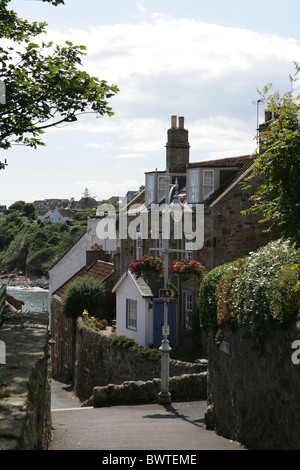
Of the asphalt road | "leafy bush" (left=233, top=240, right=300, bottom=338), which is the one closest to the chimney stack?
the asphalt road

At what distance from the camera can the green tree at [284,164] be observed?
33.8 ft

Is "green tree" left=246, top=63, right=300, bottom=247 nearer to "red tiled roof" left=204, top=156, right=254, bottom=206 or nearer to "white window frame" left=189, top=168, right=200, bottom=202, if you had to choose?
"red tiled roof" left=204, top=156, right=254, bottom=206

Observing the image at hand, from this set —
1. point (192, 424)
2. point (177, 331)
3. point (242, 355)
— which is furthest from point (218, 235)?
point (242, 355)

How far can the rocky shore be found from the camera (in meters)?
124

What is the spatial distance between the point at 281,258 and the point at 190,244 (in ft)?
49.9

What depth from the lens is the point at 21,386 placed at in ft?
21.2

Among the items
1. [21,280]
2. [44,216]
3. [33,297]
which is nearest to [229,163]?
[33,297]

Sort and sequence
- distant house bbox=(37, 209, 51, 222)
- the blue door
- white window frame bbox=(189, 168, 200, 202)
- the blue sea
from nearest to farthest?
the blue door, white window frame bbox=(189, 168, 200, 202), the blue sea, distant house bbox=(37, 209, 51, 222)

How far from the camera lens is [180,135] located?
3375 centimetres

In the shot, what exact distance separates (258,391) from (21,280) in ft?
404

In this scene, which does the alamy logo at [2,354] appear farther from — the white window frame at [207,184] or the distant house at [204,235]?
the white window frame at [207,184]

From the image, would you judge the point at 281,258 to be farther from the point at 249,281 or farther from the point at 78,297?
the point at 78,297

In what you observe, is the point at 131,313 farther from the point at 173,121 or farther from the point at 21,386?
the point at 21,386
